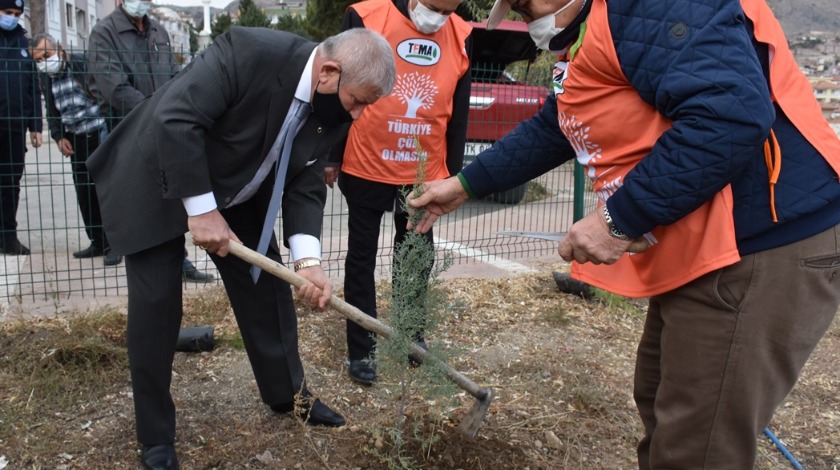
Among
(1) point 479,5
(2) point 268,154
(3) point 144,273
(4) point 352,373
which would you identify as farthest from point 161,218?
(1) point 479,5

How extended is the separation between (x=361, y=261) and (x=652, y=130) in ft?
6.42

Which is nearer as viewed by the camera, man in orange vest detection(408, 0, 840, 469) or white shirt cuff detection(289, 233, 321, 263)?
man in orange vest detection(408, 0, 840, 469)

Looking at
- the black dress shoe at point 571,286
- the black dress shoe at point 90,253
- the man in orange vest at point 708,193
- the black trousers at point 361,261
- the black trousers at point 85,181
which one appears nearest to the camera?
the man in orange vest at point 708,193

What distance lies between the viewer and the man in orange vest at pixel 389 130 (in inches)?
135

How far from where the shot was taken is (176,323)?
2727 millimetres

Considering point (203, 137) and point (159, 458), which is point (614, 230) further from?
point (159, 458)

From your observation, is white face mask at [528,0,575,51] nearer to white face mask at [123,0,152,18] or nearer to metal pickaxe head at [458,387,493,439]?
metal pickaxe head at [458,387,493,439]

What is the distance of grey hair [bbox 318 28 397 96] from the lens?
7.75 ft

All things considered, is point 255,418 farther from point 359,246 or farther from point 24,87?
point 24,87

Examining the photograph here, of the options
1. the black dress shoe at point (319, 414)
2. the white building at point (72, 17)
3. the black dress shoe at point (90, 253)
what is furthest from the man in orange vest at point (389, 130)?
the white building at point (72, 17)

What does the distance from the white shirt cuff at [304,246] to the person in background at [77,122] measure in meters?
2.66

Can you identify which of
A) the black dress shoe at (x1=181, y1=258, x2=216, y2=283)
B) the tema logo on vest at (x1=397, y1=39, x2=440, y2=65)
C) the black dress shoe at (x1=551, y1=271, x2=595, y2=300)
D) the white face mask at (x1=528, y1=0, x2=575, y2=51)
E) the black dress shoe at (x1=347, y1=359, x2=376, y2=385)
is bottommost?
the black dress shoe at (x1=181, y1=258, x2=216, y2=283)

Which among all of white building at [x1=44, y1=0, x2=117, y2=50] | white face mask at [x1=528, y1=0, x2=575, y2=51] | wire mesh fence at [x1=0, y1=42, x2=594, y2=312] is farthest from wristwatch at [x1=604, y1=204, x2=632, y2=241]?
white building at [x1=44, y1=0, x2=117, y2=50]

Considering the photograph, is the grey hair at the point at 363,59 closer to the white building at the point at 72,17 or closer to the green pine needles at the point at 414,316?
the green pine needles at the point at 414,316
